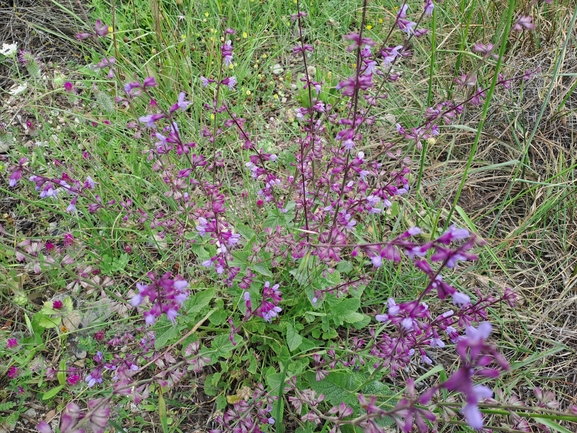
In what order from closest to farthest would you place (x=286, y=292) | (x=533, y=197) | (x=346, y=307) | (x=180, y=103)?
(x=180, y=103), (x=346, y=307), (x=286, y=292), (x=533, y=197)

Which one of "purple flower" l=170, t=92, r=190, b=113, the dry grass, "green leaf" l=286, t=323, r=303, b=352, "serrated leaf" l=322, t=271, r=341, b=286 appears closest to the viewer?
"purple flower" l=170, t=92, r=190, b=113

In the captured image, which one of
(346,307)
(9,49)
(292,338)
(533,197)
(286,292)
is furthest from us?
(9,49)

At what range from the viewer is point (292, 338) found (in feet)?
6.82

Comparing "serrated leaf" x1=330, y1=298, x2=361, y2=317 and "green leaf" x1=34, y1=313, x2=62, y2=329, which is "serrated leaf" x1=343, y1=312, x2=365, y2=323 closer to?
"serrated leaf" x1=330, y1=298, x2=361, y2=317

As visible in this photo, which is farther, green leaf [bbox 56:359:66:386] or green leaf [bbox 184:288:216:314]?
green leaf [bbox 56:359:66:386]

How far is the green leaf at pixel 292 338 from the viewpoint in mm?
2033

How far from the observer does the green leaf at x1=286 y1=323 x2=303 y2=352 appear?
2033 millimetres

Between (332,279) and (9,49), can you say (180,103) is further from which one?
(9,49)

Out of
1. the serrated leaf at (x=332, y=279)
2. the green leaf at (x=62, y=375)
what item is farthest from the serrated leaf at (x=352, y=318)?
the green leaf at (x=62, y=375)

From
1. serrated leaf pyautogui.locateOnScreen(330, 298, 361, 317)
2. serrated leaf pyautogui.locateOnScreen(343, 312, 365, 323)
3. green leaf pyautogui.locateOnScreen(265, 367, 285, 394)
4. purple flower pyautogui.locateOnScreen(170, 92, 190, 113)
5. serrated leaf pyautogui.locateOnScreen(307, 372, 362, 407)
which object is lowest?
serrated leaf pyautogui.locateOnScreen(307, 372, 362, 407)

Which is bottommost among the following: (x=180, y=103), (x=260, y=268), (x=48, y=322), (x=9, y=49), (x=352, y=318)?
(x=48, y=322)

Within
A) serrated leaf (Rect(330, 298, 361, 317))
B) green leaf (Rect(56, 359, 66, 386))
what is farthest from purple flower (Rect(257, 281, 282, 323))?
green leaf (Rect(56, 359, 66, 386))

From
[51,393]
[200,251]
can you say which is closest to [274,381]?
[200,251]

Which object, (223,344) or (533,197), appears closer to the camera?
(223,344)
